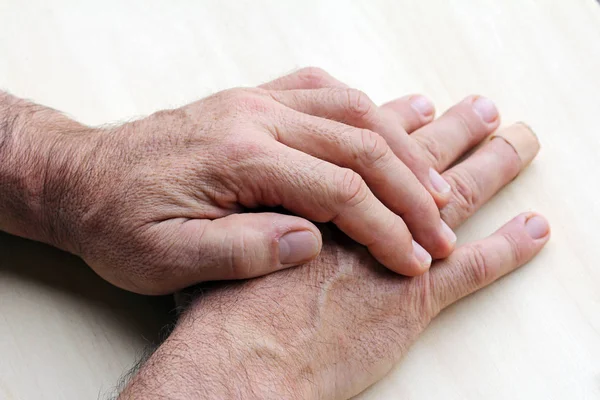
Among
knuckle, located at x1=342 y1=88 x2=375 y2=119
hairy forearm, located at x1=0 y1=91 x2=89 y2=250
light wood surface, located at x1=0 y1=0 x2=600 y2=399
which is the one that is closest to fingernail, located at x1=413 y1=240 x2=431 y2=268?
light wood surface, located at x1=0 y1=0 x2=600 y2=399

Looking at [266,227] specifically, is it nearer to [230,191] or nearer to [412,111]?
[230,191]

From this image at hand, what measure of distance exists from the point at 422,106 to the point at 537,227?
30cm

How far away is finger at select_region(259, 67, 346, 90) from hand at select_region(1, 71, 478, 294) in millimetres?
114

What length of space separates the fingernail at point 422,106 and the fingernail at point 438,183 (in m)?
0.16

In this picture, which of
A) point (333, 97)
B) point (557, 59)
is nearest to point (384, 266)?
point (333, 97)

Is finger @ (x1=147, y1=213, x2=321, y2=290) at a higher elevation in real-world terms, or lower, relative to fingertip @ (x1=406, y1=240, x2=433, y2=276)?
higher

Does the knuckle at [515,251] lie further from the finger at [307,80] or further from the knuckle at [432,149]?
the finger at [307,80]

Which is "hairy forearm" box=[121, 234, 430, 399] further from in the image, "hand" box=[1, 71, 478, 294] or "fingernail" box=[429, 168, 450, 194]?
"fingernail" box=[429, 168, 450, 194]

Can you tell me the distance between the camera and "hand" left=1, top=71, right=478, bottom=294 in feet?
2.65

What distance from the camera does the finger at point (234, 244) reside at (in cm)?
79

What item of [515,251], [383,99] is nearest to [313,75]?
[383,99]

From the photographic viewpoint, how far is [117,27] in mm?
1192

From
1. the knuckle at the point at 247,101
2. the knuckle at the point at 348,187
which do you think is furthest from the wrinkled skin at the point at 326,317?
the knuckle at the point at 247,101

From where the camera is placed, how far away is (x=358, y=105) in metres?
0.91
